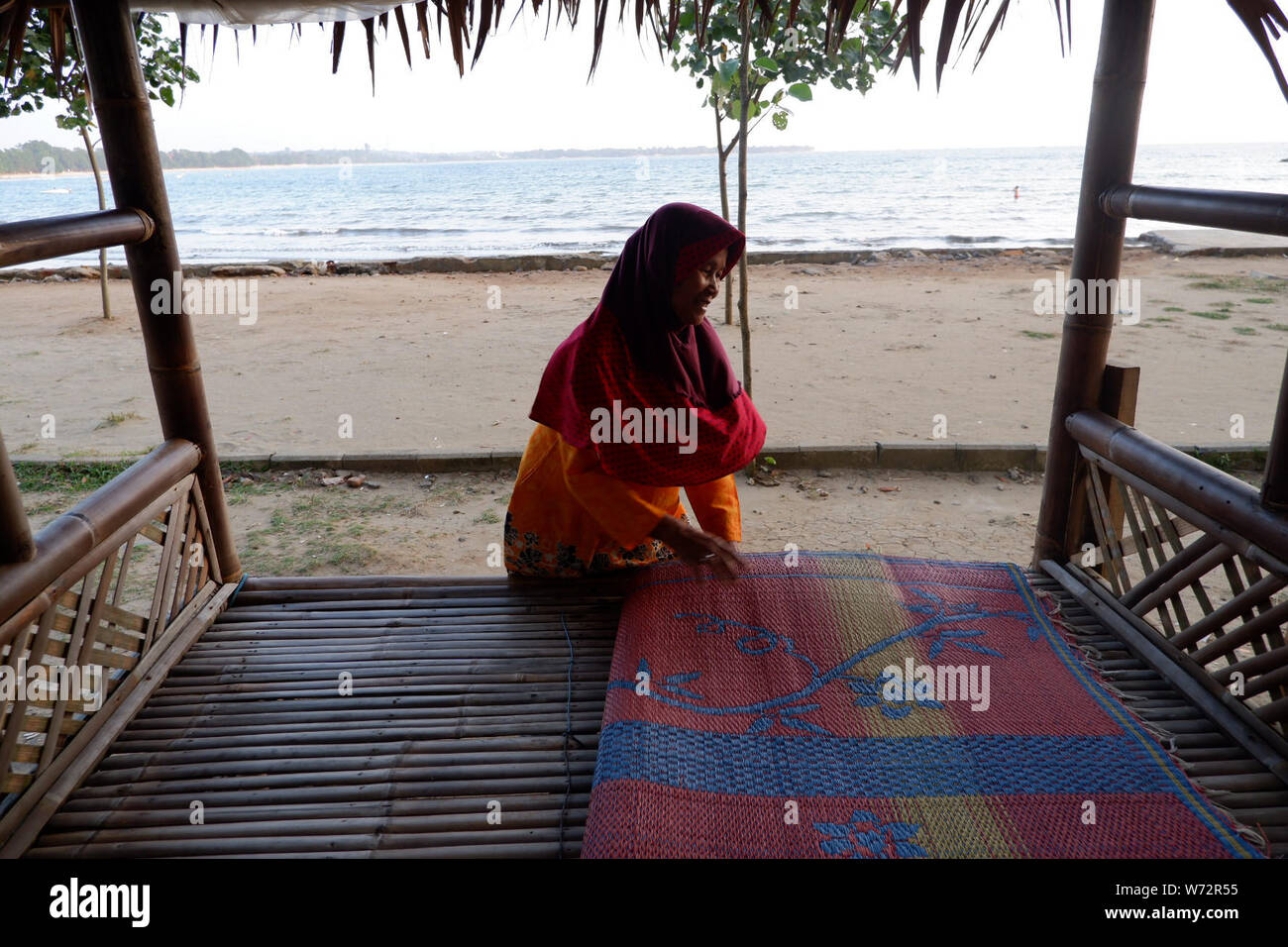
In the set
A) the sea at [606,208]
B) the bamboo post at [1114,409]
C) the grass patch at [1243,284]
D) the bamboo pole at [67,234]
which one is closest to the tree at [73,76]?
the sea at [606,208]

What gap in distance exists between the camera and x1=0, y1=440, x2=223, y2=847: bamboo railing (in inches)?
68.1

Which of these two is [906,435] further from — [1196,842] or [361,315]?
[361,315]

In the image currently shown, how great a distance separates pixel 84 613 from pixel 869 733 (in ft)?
5.80

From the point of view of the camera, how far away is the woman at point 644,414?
93.5 inches

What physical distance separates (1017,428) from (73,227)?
474 centimetres

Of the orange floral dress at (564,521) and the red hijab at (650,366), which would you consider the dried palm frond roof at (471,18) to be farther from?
the orange floral dress at (564,521)

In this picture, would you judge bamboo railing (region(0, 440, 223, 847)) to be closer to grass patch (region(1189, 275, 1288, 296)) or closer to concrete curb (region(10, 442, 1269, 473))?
concrete curb (region(10, 442, 1269, 473))

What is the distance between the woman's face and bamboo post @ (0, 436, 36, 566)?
1561mm

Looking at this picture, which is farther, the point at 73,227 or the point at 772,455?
the point at 772,455

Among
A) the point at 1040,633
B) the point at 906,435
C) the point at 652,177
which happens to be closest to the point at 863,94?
the point at 906,435

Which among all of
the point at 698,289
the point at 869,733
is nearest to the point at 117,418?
the point at 698,289

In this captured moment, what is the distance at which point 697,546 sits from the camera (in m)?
2.50

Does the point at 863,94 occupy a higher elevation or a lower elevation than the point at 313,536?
higher
